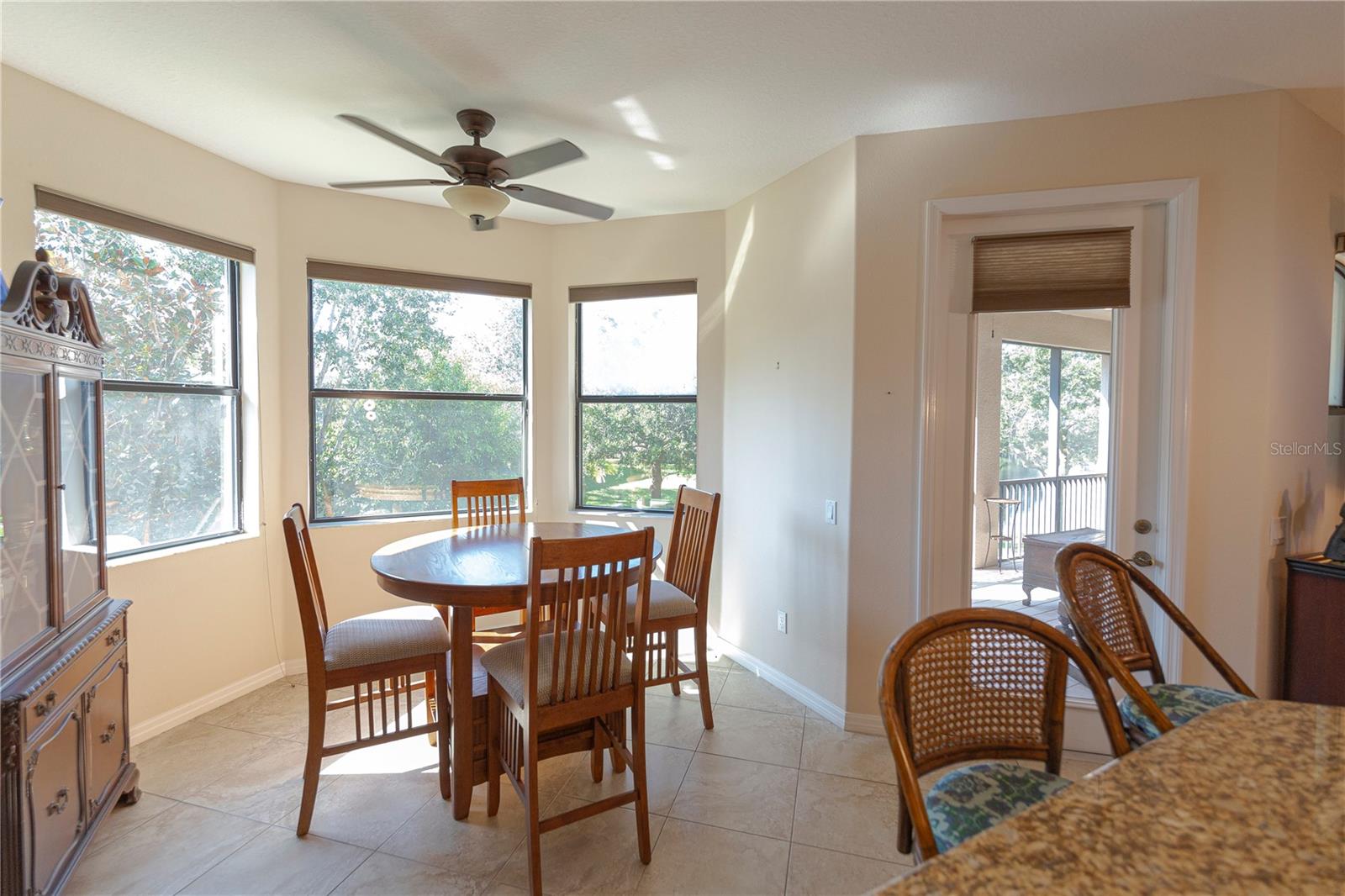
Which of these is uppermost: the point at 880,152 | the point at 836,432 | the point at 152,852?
the point at 880,152

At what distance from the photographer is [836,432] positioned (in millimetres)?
2865

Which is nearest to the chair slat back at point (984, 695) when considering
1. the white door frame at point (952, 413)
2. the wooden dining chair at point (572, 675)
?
the wooden dining chair at point (572, 675)

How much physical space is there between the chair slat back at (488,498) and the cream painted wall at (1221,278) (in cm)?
207

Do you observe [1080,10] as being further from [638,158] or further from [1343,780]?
[1343,780]

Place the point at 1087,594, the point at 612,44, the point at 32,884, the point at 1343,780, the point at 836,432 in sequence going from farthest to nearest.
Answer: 1. the point at 836,432
2. the point at 612,44
3. the point at 1087,594
4. the point at 32,884
5. the point at 1343,780

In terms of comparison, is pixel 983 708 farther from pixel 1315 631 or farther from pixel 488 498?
pixel 488 498

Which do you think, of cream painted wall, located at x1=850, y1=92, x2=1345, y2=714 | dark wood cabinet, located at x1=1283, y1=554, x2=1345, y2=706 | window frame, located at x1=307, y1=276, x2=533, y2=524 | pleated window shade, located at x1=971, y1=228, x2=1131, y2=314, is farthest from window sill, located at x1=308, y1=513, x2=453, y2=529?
dark wood cabinet, located at x1=1283, y1=554, x2=1345, y2=706

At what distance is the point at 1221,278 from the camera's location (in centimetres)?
236

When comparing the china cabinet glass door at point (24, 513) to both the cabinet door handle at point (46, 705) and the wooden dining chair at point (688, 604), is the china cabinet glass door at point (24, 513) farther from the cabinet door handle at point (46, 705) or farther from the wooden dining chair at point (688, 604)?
the wooden dining chair at point (688, 604)

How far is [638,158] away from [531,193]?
2.20 feet

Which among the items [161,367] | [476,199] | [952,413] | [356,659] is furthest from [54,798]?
[952,413]

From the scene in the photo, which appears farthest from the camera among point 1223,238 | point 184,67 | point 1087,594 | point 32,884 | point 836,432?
point 836,432

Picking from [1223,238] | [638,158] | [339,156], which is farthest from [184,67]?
[1223,238]

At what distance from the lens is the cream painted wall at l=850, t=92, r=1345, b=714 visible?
2.33 metres
